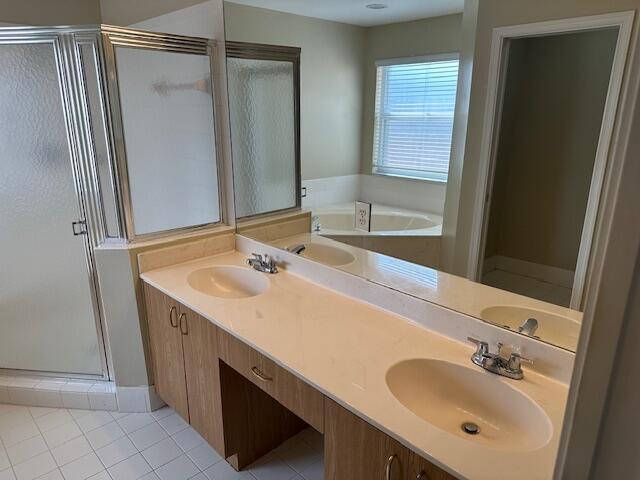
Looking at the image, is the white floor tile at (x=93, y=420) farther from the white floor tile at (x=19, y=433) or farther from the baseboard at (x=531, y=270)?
the baseboard at (x=531, y=270)

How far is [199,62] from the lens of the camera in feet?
7.57

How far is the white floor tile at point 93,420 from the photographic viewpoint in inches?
91.4

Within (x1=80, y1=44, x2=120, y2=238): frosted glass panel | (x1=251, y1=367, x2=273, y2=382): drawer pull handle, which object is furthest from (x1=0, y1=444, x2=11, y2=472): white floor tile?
(x1=251, y1=367, x2=273, y2=382): drawer pull handle

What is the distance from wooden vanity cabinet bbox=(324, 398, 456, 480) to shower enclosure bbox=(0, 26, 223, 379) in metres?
1.50

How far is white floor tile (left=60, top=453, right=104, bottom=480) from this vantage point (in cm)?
199

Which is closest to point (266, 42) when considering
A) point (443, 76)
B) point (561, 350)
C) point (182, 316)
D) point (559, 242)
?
point (443, 76)

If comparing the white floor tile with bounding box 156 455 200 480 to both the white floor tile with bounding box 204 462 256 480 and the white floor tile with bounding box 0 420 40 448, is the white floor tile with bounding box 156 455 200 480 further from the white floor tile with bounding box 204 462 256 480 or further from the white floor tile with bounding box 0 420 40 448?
the white floor tile with bounding box 0 420 40 448

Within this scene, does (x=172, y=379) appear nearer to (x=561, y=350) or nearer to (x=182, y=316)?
(x=182, y=316)

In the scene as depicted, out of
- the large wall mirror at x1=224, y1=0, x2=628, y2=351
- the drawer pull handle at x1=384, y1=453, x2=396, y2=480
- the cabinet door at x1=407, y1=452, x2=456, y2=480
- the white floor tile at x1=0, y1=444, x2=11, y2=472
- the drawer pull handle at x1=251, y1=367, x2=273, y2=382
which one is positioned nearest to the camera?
the cabinet door at x1=407, y1=452, x2=456, y2=480

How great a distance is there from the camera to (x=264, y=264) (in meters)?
2.24

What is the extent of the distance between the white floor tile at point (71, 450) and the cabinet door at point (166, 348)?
42 cm

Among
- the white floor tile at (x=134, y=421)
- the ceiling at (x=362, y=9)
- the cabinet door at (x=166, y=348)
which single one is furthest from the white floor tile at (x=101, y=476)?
the ceiling at (x=362, y=9)

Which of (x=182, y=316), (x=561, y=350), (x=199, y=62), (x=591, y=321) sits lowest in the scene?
(x=182, y=316)

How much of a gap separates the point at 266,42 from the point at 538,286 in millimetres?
1708
